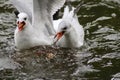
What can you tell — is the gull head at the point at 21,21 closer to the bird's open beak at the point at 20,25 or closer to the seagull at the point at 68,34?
the bird's open beak at the point at 20,25

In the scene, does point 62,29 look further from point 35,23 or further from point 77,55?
point 35,23

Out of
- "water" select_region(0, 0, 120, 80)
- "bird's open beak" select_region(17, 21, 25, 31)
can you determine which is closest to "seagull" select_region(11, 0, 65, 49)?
"bird's open beak" select_region(17, 21, 25, 31)

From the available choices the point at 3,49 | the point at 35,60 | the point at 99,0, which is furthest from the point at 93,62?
the point at 99,0

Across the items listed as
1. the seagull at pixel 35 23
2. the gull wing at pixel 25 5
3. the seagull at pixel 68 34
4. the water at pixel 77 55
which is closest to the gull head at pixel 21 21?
the seagull at pixel 35 23

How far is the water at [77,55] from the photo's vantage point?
33.8 feet

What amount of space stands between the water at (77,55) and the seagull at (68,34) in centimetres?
16

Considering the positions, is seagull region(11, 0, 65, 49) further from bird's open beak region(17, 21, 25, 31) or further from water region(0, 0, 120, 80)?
water region(0, 0, 120, 80)

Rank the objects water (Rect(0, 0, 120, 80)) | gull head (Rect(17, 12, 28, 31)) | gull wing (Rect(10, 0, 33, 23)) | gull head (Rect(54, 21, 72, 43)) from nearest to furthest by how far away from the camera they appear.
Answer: water (Rect(0, 0, 120, 80))
gull head (Rect(17, 12, 28, 31))
gull head (Rect(54, 21, 72, 43))
gull wing (Rect(10, 0, 33, 23))

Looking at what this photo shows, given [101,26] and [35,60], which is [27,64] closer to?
[35,60]

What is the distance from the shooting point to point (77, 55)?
1157cm

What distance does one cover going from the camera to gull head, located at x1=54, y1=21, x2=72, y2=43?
38.4 feet

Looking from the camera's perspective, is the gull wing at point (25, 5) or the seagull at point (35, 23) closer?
the seagull at point (35, 23)

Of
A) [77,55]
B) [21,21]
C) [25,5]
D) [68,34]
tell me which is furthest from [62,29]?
[25,5]

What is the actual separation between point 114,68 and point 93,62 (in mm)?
615
